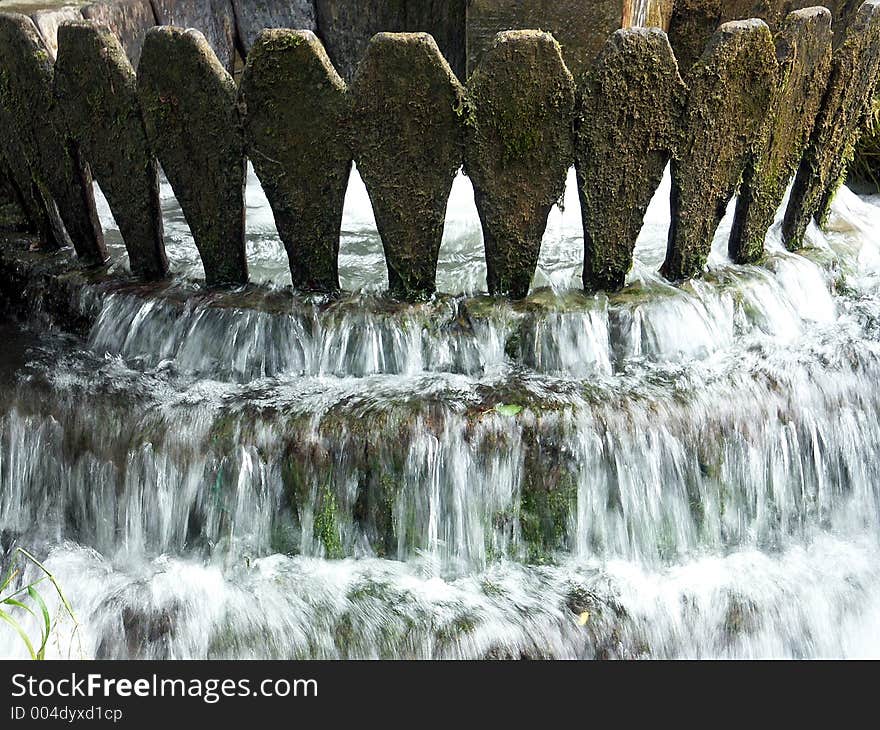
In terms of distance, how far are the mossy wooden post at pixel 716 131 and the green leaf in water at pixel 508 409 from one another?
3.33 feet

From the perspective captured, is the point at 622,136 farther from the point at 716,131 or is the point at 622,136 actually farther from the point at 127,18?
the point at 127,18

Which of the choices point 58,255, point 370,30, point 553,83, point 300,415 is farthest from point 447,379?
point 370,30

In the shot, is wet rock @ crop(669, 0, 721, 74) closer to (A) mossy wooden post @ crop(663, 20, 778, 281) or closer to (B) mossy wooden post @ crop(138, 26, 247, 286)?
(A) mossy wooden post @ crop(663, 20, 778, 281)

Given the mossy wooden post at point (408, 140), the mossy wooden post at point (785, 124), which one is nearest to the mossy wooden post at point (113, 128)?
the mossy wooden post at point (408, 140)

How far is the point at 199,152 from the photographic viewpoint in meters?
3.58

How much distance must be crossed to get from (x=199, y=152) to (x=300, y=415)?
3.75ft

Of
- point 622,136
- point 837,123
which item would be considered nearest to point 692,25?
point 837,123

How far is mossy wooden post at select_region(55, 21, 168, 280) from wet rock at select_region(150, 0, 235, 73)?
93.9 inches

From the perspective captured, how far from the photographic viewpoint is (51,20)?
4.80 m

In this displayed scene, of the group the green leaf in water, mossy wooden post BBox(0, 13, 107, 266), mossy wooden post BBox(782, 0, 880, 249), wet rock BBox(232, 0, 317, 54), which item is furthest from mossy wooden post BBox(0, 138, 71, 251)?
mossy wooden post BBox(782, 0, 880, 249)

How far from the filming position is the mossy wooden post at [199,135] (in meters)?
3.41

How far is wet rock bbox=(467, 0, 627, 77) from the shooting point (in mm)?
4547

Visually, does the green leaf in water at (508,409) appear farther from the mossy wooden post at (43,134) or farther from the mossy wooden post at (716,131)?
the mossy wooden post at (43,134)

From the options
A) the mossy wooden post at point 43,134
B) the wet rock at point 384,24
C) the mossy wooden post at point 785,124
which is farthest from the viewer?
the wet rock at point 384,24
